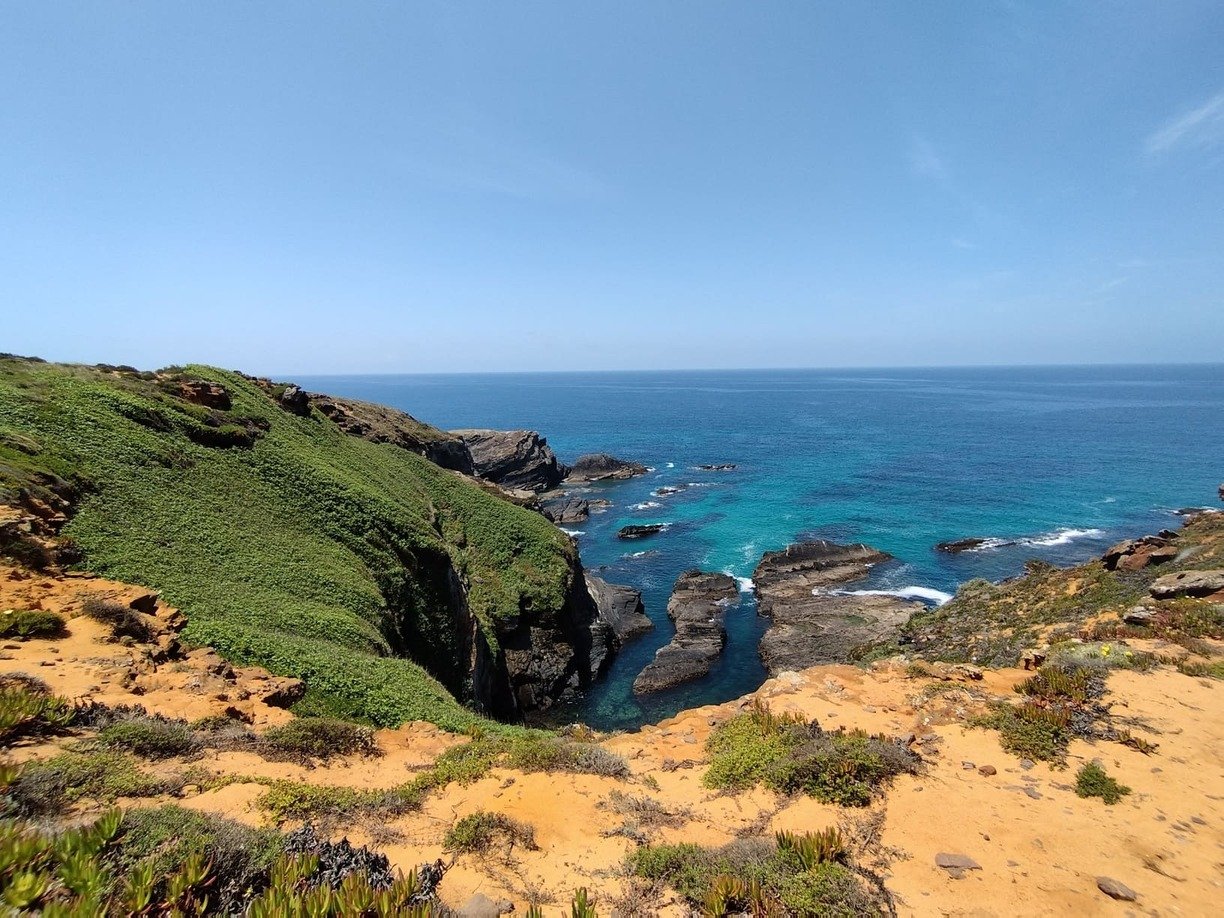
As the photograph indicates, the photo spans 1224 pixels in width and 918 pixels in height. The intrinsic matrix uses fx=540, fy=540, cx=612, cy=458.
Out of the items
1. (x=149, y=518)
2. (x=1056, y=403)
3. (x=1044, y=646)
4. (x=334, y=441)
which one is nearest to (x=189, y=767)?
(x=149, y=518)

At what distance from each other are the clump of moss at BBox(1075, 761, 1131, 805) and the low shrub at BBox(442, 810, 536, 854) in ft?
32.5

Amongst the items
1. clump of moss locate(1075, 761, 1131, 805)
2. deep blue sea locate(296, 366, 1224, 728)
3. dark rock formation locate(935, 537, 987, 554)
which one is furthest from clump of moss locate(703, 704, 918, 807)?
dark rock formation locate(935, 537, 987, 554)

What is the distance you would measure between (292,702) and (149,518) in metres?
9.43

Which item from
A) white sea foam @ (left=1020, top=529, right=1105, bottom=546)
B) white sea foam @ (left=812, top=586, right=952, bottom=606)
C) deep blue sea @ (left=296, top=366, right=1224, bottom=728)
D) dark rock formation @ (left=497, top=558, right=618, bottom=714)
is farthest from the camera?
white sea foam @ (left=1020, top=529, right=1105, bottom=546)

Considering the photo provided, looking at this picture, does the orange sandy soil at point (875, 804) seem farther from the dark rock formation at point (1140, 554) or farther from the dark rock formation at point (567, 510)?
the dark rock formation at point (567, 510)

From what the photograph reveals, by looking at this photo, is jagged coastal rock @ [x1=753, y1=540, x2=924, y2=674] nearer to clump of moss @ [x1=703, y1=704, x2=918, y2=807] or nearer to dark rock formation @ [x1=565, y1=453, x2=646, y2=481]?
clump of moss @ [x1=703, y1=704, x2=918, y2=807]

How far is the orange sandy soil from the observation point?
7742 millimetres

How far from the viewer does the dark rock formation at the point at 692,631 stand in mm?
33438

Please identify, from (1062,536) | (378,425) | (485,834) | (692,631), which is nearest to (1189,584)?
(692,631)

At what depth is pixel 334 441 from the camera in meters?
34.9

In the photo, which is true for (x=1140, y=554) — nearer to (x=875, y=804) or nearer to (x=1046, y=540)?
(x=1046, y=540)

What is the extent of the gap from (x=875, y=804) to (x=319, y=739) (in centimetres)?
1105

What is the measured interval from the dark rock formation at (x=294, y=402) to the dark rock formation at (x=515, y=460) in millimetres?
43081

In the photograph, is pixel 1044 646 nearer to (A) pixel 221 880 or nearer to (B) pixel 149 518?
(A) pixel 221 880
